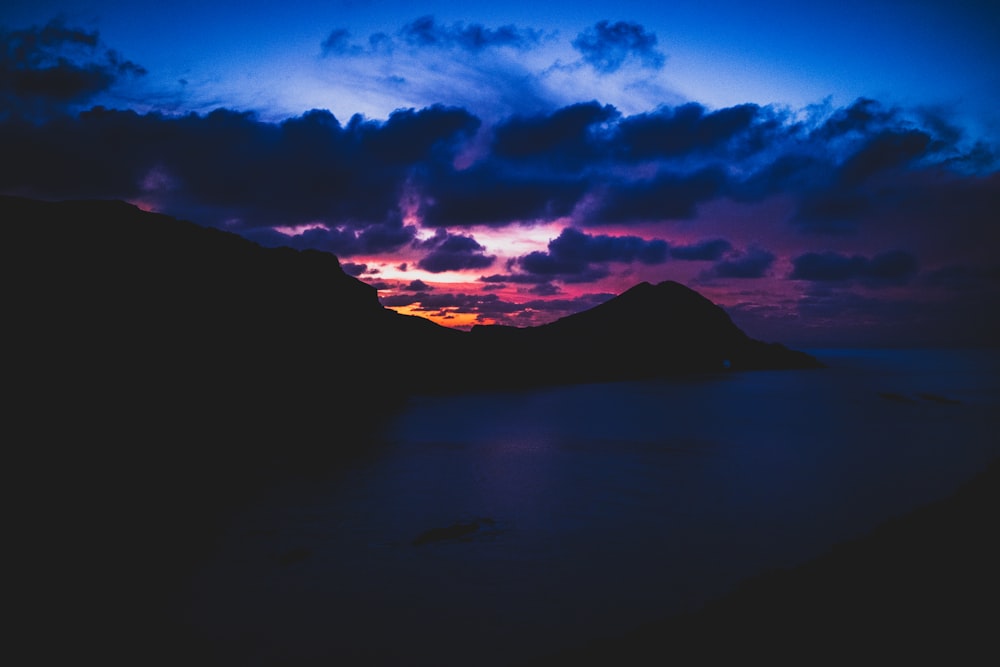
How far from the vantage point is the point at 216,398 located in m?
56.9

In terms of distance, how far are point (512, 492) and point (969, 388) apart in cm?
9439

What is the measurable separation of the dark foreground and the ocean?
127 inches

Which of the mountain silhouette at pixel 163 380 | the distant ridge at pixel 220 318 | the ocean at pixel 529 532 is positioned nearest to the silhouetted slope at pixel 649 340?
the distant ridge at pixel 220 318

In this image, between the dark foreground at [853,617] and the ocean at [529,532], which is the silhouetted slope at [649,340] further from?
the dark foreground at [853,617]

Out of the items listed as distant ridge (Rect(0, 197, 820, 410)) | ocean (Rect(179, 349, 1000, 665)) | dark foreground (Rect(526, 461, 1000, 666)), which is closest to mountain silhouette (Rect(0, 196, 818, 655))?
distant ridge (Rect(0, 197, 820, 410))

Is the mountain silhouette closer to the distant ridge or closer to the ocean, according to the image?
the distant ridge

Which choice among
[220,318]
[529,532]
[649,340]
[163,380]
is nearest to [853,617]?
[529,532]

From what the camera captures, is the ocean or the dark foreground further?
the ocean

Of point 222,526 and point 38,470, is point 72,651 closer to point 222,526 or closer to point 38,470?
point 222,526

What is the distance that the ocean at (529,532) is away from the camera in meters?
11.3

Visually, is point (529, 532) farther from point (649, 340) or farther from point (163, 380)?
point (649, 340)

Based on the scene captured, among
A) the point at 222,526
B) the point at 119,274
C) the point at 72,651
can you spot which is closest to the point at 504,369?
the point at 119,274

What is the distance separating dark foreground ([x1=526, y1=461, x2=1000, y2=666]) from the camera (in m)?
7.27

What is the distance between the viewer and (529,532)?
17672mm
